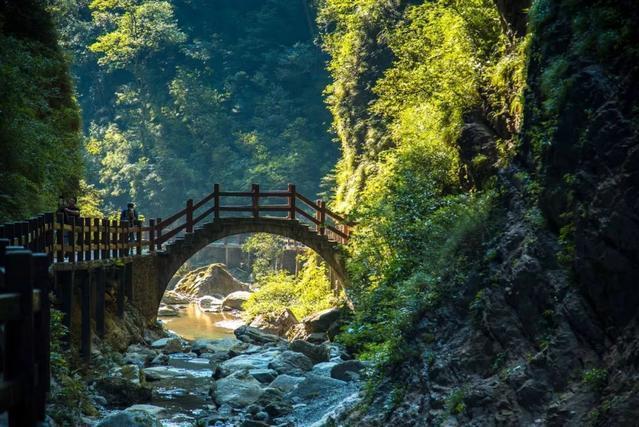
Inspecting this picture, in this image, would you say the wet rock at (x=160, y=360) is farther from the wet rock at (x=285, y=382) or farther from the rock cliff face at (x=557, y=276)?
the rock cliff face at (x=557, y=276)

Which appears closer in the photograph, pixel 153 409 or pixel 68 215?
pixel 153 409

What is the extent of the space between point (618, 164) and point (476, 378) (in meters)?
2.66

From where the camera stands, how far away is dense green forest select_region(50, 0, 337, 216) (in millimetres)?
54812

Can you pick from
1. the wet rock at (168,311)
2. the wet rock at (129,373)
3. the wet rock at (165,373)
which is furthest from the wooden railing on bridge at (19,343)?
the wet rock at (168,311)

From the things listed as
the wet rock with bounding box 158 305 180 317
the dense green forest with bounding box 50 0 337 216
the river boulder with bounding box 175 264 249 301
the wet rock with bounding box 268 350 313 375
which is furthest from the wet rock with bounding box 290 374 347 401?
the dense green forest with bounding box 50 0 337 216

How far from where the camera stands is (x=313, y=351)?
18.7m

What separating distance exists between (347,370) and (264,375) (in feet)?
6.45

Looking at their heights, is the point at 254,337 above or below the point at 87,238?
below

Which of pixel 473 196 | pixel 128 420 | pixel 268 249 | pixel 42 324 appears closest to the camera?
pixel 42 324

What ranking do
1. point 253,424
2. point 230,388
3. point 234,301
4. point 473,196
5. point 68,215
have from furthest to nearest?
point 234,301 < point 230,388 < point 68,215 < point 473,196 < point 253,424

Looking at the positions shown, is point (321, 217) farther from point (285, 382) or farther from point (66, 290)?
point (66, 290)

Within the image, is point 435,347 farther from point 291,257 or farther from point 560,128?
point 291,257

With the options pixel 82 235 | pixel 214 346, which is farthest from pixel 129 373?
pixel 214 346

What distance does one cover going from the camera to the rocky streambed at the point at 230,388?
1286cm
